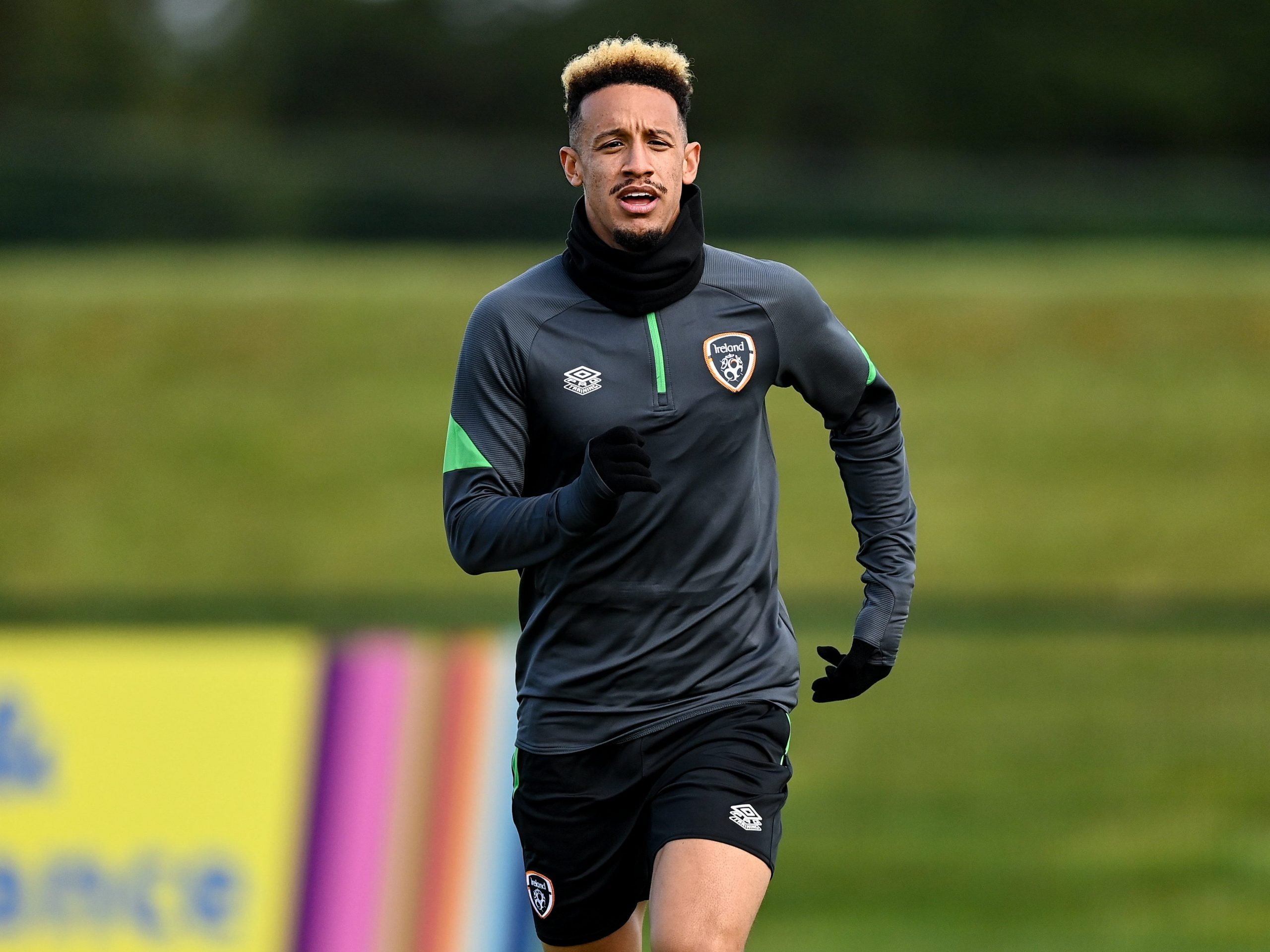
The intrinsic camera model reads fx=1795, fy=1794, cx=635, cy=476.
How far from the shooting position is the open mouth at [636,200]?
4113mm

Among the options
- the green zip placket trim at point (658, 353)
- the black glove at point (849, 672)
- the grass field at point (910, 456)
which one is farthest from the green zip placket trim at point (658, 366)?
the grass field at point (910, 456)

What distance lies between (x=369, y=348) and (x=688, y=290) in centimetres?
1701

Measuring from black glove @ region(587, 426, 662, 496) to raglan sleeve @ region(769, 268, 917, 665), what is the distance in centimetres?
63

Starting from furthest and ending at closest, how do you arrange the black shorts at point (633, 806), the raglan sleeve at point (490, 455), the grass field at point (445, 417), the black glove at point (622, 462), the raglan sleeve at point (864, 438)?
the grass field at point (445, 417), the raglan sleeve at point (864, 438), the black shorts at point (633, 806), the raglan sleeve at point (490, 455), the black glove at point (622, 462)

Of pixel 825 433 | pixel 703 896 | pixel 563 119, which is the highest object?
pixel 563 119

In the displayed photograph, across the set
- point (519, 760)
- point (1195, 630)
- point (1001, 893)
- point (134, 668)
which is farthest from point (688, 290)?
point (1195, 630)

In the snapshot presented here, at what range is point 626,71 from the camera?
13.7ft

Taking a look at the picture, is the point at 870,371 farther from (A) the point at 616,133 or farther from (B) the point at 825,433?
(B) the point at 825,433

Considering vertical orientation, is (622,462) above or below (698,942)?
above

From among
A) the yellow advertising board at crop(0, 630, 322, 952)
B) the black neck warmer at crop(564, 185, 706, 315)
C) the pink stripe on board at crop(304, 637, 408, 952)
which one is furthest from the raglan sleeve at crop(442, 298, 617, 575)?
the yellow advertising board at crop(0, 630, 322, 952)

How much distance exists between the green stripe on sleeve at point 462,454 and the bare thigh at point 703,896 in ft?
3.14

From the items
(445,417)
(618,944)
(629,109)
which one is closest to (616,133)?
(629,109)

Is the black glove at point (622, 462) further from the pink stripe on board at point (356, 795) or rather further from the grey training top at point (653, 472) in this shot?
the pink stripe on board at point (356, 795)

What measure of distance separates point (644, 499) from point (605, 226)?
2.11 feet
